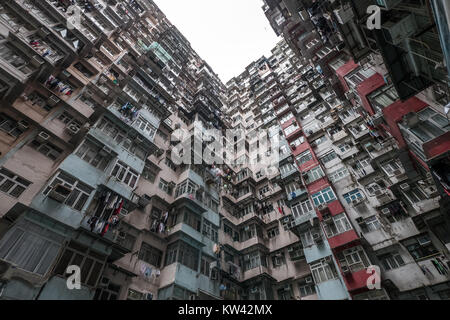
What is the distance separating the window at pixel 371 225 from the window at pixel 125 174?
20.4m

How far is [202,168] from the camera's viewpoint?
26906mm

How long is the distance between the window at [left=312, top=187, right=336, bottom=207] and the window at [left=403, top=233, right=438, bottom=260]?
6.66 m

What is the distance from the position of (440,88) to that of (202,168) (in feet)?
69.3

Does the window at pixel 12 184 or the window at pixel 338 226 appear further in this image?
the window at pixel 338 226

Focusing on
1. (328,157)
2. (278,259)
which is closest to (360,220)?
(328,157)

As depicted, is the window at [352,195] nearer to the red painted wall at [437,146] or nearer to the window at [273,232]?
the window at [273,232]

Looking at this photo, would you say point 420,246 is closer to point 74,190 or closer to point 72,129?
point 74,190

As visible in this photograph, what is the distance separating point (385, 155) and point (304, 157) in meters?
8.71

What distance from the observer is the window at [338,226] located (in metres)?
20.3

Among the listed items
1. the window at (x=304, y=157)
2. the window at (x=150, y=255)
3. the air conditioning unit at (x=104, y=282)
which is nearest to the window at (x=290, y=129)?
the window at (x=304, y=157)

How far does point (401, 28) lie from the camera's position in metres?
10.8

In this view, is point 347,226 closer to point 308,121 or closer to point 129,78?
point 308,121
